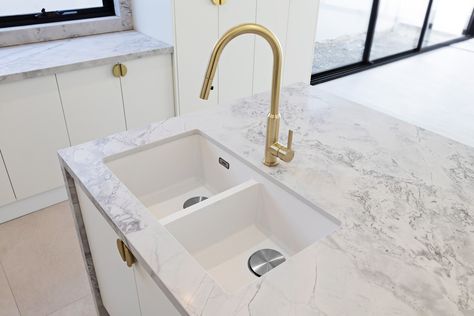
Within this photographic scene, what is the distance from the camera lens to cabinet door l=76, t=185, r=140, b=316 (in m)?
1.18

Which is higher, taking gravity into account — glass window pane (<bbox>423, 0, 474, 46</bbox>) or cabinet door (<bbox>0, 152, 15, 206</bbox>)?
glass window pane (<bbox>423, 0, 474, 46</bbox>)

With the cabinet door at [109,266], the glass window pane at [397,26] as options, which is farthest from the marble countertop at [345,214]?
the glass window pane at [397,26]

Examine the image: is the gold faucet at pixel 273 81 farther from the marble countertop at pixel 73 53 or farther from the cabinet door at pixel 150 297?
the marble countertop at pixel 73 53

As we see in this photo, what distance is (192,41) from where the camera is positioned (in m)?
2.69

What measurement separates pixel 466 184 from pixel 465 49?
18.5ft

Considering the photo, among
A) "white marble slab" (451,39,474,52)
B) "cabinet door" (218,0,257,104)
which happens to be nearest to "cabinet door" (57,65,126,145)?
"cabinet door" (218,0,257,104)

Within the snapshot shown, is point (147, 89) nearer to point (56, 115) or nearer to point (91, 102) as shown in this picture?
point (91, 102)

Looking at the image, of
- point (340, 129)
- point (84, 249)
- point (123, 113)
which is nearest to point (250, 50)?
point (123, 113)

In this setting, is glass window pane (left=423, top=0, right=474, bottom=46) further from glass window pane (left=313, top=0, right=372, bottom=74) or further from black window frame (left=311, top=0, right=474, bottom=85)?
glass window pane (left=313, top=0, right=372, bottom=74)

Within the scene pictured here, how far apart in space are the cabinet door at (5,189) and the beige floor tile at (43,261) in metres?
0.16

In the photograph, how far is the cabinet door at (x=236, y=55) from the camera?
2.81m

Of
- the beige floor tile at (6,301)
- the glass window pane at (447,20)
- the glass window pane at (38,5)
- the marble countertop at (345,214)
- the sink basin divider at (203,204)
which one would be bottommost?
the beige floor tile at (6,301)

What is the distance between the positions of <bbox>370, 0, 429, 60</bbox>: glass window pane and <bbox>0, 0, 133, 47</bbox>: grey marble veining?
125 inches

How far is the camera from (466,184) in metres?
1.18
